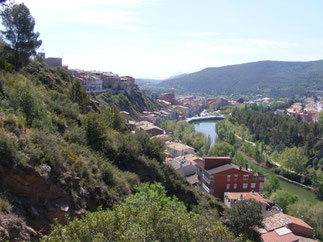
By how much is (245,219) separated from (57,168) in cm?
1097

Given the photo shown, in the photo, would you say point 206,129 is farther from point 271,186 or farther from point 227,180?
point 227,180

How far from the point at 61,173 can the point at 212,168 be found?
723 inches

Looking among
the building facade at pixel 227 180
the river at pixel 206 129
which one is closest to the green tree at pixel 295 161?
the building facade at pixel 227 180

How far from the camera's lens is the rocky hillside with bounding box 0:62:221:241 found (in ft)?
23.0

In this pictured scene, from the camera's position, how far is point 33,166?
7637 millimetres

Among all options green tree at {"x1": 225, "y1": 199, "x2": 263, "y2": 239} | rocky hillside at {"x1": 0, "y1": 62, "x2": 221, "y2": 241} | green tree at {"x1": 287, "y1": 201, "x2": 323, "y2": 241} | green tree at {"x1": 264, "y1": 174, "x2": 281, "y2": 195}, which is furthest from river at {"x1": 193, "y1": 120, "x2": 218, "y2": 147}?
rocky hillside at {"x1": 0, "y1": 62, "x2": 221, "y2": 241}

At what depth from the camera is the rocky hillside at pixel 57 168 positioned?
700 centimetres

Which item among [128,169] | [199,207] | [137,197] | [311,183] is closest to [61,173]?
[137,197]

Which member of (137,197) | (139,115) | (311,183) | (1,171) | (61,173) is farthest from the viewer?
(139,115)

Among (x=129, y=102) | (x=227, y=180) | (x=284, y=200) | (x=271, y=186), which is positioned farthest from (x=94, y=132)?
(x=129, y=102)

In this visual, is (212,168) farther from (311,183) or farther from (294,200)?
(311,183)

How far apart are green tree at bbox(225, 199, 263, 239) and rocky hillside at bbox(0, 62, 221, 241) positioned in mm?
1789

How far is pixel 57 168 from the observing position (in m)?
8.47

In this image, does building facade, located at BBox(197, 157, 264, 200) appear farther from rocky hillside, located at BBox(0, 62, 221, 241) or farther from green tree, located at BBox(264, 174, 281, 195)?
rocky hillside, located at BBox(0, 62, 221, 241)
